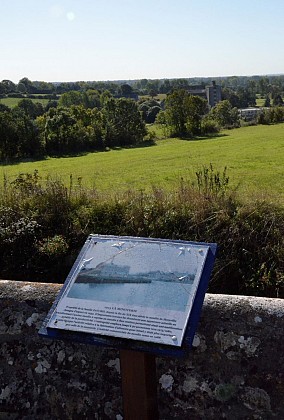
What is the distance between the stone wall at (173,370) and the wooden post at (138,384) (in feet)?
1.96

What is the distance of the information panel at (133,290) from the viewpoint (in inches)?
90.1

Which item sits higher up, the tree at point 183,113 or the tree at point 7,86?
the tree at point 7,86

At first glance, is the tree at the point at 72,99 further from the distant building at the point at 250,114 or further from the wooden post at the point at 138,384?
the wooden post at the point at 138,384

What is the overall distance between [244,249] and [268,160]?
11459 mm

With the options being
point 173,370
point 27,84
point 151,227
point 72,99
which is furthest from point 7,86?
point 173,370

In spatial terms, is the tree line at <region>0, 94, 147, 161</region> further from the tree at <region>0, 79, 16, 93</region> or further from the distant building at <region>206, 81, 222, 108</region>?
the distant building at <region>206, 81, 222, 108</region>

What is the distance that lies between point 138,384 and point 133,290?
1.60 feet

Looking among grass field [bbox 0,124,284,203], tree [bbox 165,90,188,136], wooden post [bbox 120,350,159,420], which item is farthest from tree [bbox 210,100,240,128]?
wooden post [bbox 120,350,159,420]

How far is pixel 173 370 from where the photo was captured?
3.05 metres

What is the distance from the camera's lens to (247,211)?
24.3 ft

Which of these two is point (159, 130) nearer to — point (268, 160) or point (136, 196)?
point (268, 160)

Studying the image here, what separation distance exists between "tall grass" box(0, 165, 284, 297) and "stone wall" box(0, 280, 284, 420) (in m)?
3.51

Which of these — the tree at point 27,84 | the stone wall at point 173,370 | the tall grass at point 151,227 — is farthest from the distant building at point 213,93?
the stone wall at point 173,370

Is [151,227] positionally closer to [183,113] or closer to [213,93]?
[183,113]
